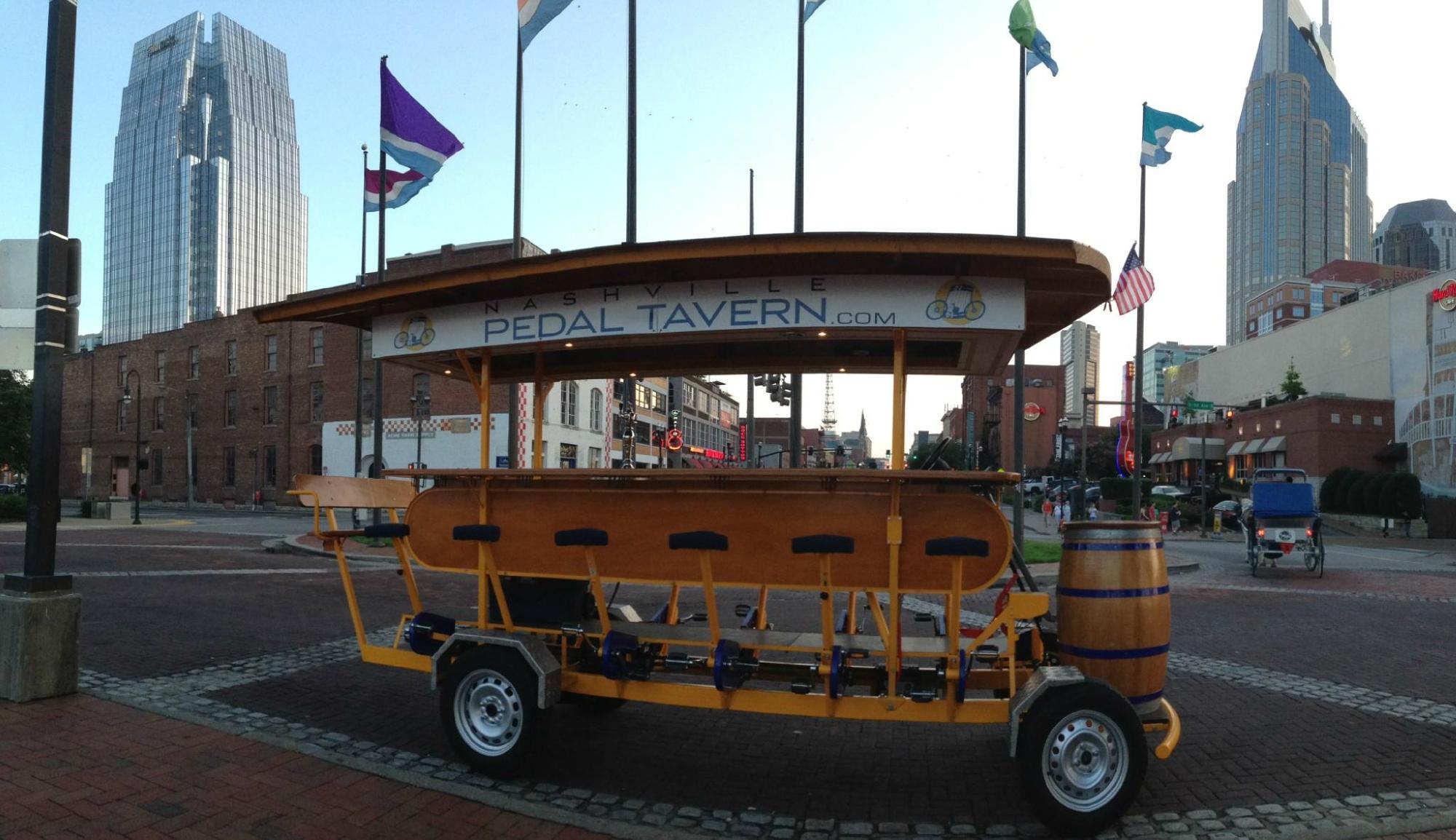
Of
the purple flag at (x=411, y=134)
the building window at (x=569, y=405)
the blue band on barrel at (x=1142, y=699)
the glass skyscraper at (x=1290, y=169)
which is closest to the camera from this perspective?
the blue band on barrel at (x=1142, y=699)

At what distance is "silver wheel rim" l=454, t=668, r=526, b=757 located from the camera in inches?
186

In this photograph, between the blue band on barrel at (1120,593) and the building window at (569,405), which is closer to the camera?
the blue band on barrel at (1120,593)

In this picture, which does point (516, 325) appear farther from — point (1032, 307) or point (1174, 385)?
point (1174, 385)

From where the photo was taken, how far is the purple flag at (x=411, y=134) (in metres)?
15.8

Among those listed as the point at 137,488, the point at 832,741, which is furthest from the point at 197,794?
the point at 137,488

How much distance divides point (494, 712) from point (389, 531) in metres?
1.26

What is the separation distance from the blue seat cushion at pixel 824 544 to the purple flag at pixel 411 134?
1400cm

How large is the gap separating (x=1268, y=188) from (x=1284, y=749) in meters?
206

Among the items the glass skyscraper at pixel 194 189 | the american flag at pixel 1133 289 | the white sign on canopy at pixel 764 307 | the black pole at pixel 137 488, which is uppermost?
the glass skyscraper at pixel 194 189

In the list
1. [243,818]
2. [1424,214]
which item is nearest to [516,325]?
[243,818]

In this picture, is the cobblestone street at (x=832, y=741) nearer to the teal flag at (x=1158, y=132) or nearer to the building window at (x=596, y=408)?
the teal flag at (x=1158, y=132)

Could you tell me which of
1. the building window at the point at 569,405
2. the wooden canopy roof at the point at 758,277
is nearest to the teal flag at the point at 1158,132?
the wooden canopy roof at the point at 758,277

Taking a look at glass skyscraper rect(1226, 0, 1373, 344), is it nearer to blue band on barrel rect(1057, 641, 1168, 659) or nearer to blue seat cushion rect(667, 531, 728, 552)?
blue band on barrel rect(1057, 641, 1168, 659)

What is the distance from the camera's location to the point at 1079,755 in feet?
13.4
